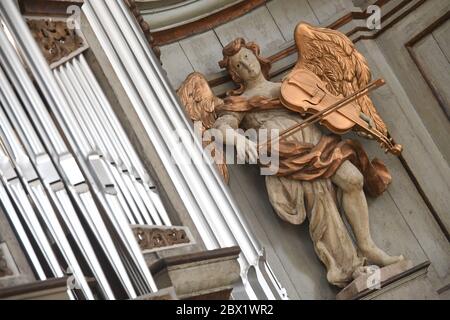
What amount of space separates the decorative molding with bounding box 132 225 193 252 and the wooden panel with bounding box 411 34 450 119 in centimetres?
161

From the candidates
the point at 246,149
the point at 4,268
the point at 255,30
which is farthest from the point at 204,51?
the point at 4,268

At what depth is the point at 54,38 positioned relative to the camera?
3143mm

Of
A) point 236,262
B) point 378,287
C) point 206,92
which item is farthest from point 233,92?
point 236,262

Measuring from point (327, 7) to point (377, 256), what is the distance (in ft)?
4.08

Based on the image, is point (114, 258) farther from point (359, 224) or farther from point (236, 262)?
point (359, 224)

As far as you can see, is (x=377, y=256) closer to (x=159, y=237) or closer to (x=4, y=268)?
(x=159, y=237)

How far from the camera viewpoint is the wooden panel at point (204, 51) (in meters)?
4.38

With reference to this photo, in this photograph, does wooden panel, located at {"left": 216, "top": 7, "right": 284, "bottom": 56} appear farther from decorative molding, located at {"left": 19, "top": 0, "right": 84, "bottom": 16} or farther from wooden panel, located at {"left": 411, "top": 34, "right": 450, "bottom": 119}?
decorative molding, located at {"left": 19, "top": 0, "right": 84, "bottom": 16}

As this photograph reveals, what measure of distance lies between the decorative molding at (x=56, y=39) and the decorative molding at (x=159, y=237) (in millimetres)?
650

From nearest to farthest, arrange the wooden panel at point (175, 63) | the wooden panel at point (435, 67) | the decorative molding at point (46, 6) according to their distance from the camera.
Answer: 1. the decorative molding at point (46, 6)
2. the wooden panel at point (435, 67)
3. the wooden panel at point (175, 63)

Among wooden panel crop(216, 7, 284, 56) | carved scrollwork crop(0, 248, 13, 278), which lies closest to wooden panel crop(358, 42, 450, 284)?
wooden panel crop(216, 7, 284, 56)

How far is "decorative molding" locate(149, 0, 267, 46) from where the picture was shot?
4391 millimetres

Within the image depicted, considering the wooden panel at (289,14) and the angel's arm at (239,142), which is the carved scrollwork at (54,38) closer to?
the angel's arm at (239,142)

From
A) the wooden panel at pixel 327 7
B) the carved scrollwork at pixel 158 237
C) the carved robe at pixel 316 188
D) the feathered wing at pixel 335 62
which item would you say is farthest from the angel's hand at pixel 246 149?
the carved scrollwork at pixel 158 237
